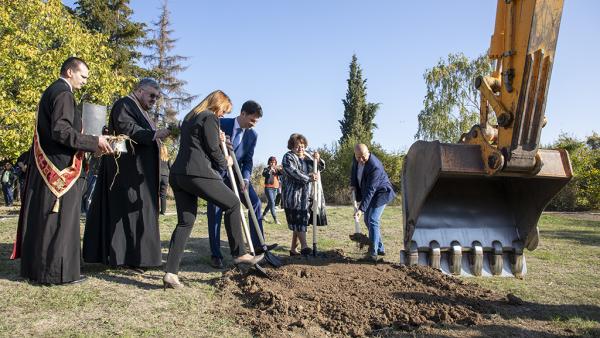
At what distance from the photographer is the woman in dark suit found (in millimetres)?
4719

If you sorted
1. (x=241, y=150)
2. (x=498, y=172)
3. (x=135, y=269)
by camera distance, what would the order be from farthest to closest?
(x=241, y=150), (x=135, y=269), (x=498, y=172)

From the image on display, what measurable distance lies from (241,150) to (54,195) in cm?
233

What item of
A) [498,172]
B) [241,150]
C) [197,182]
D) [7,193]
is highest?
[241,150]

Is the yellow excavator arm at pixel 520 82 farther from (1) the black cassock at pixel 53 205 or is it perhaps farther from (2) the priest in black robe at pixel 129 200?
(1) the black cassock at pixel 53 205

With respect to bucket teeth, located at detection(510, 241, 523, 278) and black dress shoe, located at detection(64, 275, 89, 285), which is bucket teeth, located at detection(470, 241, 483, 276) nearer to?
bucket teeth, located at detection(510, 241, 523, 278)

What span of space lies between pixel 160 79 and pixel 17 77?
20987 millimetres

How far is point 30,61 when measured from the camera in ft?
56.7

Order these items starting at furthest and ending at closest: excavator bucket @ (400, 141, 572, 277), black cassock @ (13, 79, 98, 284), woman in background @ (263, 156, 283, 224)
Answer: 1. woman in background @ (263, 156, 283, 224)
2. excavator bucket @ (400, 141, 572, 277)
3. black cassock @ (13, 79, 98, 284)

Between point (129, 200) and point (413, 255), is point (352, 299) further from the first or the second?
point (129, 200)

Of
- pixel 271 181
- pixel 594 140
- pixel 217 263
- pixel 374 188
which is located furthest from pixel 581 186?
pixel 217 263

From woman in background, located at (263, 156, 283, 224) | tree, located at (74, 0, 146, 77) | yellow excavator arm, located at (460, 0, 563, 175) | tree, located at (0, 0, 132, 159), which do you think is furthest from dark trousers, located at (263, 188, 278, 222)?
tree, located at (74, 0, 146, 77)

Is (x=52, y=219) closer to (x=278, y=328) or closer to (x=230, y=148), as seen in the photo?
(x=230, y=148)

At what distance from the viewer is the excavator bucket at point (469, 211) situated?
4.93 meters

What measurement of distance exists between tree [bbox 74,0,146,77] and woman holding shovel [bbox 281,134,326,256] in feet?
88.6
